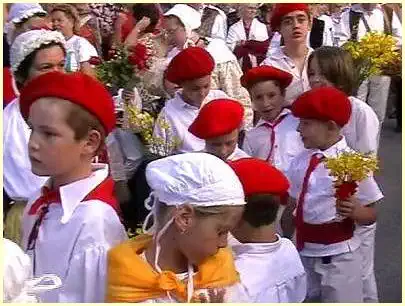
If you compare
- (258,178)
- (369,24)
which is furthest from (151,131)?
(369,24)

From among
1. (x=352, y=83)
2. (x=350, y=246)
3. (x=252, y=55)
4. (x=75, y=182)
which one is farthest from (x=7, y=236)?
(x=252, y=55)

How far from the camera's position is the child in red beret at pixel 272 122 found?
4.96 m

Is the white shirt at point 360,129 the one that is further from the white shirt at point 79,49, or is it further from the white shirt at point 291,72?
the white shirt at point 79,49

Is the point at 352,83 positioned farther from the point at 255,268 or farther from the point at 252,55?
the point at 252,55

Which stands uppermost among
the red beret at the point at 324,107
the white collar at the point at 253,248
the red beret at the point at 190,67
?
the red beret at the point at 190,67

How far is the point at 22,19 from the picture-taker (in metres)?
5.46

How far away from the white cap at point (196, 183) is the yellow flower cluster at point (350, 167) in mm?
1259

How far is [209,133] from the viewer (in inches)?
179

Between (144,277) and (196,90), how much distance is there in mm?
2636

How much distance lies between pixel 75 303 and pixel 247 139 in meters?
2.37

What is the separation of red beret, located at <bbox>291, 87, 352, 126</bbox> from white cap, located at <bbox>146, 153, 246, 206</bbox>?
1578 mm

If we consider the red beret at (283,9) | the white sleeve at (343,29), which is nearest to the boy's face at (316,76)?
the red beret at (283,9)

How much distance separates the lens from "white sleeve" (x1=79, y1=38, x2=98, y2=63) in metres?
6.44

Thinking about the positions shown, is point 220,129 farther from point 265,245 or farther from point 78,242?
point 78,242
